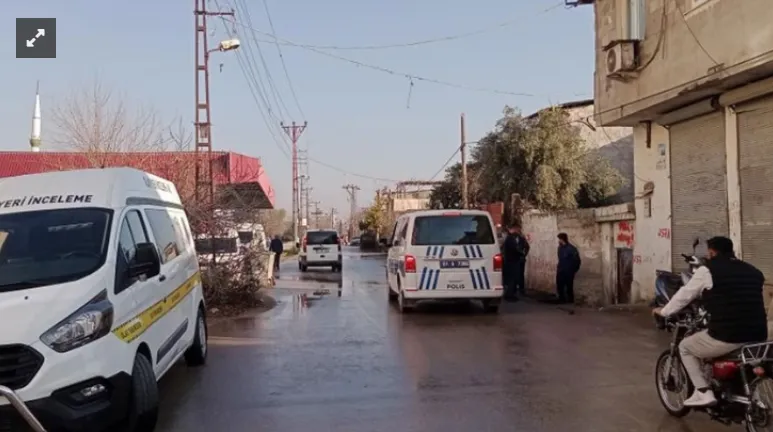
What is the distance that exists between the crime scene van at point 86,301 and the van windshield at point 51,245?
1 cm

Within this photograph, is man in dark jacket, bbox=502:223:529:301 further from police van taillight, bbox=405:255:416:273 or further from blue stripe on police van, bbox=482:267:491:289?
police van taillight, bbox=405:255:416:273

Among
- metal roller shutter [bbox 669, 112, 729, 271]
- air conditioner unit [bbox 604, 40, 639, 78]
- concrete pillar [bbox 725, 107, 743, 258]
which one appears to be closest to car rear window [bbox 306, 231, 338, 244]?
metal roller shutter [bbox 669, 112, 729, 271]

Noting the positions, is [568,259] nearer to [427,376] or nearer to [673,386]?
[427,376]

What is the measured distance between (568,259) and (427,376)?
884cm

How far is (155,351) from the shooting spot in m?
7.00

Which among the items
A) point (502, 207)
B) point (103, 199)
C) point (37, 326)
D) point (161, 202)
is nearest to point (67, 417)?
point (37, 326)

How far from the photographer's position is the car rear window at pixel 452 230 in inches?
567

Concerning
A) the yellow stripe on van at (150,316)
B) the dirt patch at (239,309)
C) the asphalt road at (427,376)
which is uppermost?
the yellow stripe on van at (150,316)

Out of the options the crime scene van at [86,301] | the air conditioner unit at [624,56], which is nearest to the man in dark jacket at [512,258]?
the air conditioner unit at [624,56]

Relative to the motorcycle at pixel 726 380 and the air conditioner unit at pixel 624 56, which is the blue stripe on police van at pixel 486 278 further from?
the motorcycle at pixel 726 380

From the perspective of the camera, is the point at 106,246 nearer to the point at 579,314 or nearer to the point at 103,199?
the point at 103,199

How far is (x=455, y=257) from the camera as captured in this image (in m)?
14.2

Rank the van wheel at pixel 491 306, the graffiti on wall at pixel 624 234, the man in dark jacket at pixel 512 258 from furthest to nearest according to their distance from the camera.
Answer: the man in dark jacket at pixel 512 258, the graffiti on wall at pixel 624 234, the van wheel at pixel 491 306

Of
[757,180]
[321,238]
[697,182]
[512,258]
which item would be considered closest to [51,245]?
[757,180]
